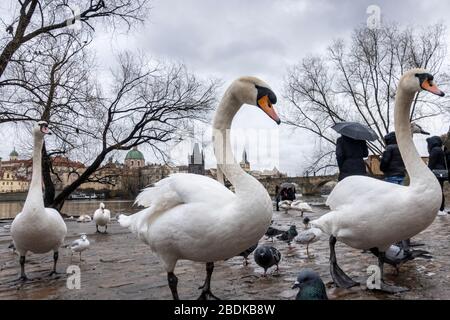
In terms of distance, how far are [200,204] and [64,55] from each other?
10470mm

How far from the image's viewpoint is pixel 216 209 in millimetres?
2748

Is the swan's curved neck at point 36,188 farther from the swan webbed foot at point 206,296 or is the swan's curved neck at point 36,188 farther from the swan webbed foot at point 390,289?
the swan webbed foot at point 390,289

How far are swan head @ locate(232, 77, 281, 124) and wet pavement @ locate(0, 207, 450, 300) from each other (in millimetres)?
1754

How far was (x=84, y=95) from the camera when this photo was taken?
10719mm

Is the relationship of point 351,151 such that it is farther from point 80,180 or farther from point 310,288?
point 80,180

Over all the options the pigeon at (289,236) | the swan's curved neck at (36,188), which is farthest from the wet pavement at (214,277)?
the swan's curved neck at (36,188)

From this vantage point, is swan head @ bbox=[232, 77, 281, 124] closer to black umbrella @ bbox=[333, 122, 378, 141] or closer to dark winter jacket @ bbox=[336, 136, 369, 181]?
black umbrella @ bbox=[333, 122, 378, 141]

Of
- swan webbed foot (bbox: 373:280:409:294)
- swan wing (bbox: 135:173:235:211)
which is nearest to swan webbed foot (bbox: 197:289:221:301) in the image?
swan wing (bbox: 135:173:235:211)

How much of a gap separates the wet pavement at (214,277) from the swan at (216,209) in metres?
0.79

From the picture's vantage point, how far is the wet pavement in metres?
3.67

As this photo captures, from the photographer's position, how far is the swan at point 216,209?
2691 mm
